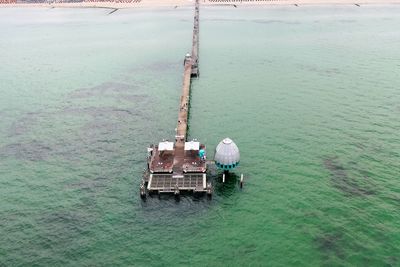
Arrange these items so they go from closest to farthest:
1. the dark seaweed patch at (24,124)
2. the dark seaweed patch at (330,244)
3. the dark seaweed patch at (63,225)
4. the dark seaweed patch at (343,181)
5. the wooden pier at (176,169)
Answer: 1. the dark seaweed patch at (330,244)
2. the dark seaweed patch at (63,225)
3. the dark seaweed patch at (343,181)
4. the wooden pier at (176,169)
5. the dark seaweed patch at (24,124)

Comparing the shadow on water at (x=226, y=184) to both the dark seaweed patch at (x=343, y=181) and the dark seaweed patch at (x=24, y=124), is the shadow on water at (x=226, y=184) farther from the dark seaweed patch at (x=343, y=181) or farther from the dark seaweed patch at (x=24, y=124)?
the dark seaweed patch at (x=24, y=124)

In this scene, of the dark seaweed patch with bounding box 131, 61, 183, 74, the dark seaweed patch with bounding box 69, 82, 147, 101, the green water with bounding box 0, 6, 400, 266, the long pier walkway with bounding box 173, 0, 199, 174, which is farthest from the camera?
the dark seaweed patch with bounding box 131, 61, 183, 74

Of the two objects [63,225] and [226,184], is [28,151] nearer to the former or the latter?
[63,225]

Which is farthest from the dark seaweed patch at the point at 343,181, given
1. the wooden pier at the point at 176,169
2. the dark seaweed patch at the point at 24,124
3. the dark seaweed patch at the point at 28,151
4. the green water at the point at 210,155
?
the dark seaweed patch at the point at 24,124

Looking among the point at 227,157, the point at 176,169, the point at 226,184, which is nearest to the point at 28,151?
the point at 176,169

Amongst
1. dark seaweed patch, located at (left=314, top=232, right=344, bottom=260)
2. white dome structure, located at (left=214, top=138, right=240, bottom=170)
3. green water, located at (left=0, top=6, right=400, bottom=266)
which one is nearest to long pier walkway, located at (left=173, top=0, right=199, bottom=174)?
green water, located at (left=0, top=6, right=400, bottom=266)

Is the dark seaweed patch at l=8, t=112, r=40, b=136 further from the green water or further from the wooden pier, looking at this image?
the wooden pier

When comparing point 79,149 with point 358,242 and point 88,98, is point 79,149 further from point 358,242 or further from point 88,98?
point 358,242

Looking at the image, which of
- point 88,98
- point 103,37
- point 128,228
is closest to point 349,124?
point 128,228
